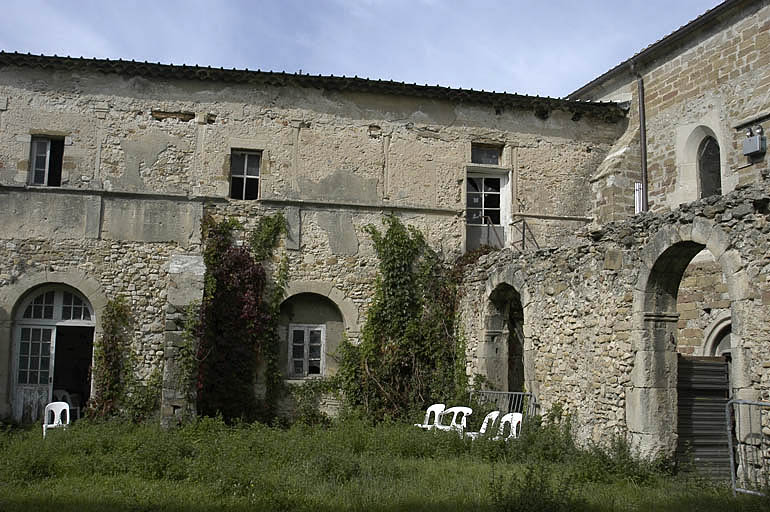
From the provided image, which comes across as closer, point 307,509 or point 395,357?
point 307,509

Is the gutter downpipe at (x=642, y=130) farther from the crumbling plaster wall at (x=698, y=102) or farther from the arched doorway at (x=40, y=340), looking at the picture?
the arched doorway at (x=40, y=340)

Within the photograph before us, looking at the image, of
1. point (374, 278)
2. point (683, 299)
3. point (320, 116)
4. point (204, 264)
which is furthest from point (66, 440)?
point (683, 299)

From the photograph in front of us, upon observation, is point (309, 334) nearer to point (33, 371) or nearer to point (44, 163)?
point (33, 371)

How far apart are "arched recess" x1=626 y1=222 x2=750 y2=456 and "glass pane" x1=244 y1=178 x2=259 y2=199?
764 centimetres

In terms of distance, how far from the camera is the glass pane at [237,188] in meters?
14.1

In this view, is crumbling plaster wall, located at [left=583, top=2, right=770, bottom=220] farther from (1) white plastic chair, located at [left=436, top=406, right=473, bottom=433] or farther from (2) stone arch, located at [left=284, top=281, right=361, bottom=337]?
(2) stone arch, located at [left=284, top=281, right=361, bottom=337]

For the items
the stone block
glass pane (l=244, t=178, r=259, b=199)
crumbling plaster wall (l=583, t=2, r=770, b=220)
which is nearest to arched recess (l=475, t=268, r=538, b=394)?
crumbling plaster wall (l=583, t=2, r=770, b=220)

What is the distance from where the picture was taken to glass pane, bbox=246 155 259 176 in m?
14.2

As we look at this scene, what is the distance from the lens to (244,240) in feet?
45.1

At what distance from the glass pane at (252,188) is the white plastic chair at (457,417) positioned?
5380 millimetres

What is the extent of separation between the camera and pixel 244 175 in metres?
14.1

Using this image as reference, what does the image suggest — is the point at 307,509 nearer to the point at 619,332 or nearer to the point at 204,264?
the point at 619,332

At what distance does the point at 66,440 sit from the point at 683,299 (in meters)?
10.1

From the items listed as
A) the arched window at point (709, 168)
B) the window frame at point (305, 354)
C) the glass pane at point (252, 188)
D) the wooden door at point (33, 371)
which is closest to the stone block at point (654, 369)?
the arched window at point (709, 168)
